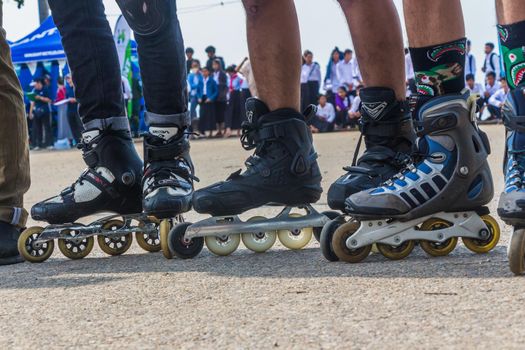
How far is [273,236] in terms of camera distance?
11.9 feet

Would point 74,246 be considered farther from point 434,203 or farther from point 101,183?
point 434,203

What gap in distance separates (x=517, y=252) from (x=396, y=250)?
59cm

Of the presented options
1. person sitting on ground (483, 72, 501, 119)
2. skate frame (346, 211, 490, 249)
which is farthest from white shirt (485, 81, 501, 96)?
skate frame (346, 211, 490, 249)

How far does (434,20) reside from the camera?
317 cm

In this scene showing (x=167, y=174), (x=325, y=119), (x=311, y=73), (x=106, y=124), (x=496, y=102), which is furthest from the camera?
(x=311, y=73)

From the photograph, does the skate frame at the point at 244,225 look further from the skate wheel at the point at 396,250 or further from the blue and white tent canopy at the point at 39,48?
the blue and white tent canopy at the point at 39,48

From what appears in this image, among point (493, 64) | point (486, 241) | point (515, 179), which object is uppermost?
point (515, 179)

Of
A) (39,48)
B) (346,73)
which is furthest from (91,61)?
(346,73)

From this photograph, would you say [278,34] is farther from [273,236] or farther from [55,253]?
[55,253]

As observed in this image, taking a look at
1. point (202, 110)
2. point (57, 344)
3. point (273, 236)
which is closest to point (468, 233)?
point (273, 236)

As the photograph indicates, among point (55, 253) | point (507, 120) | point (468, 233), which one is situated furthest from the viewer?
point (55, 253)

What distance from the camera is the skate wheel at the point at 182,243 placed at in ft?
11.6

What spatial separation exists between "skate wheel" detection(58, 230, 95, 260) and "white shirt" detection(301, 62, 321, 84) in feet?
65.8

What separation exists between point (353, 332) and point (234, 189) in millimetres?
1472
